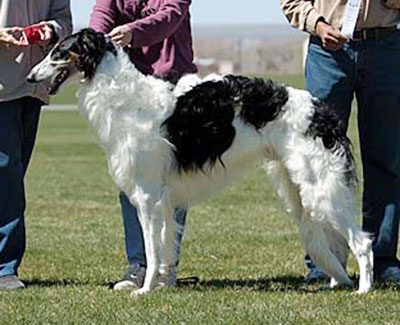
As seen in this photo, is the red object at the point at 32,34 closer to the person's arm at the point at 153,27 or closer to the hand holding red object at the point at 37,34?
the hand holding red object at the point at 37,34

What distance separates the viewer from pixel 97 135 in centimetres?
804

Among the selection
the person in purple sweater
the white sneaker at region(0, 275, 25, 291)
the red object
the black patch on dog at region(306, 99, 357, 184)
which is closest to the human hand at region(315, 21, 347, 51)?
the black patch on dog at region(306, 99, 357, 184)

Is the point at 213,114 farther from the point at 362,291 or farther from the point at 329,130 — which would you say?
the point at 362,291

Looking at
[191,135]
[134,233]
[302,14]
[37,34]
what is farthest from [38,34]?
[302,14]

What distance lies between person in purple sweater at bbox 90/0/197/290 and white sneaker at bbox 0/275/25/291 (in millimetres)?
763

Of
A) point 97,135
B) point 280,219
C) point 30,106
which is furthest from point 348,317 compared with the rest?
point 280,219

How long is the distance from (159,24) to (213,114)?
2.63 feet

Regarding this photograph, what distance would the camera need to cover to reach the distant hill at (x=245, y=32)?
449 feet

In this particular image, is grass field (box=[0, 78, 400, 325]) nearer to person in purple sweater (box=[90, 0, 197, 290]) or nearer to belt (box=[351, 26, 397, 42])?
person in purple sweater (box=[90, 0, 197, 290])

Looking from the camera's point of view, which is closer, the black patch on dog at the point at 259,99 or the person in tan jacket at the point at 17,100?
the black patch on dog at the point at 259,99

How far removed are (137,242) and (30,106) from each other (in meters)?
1.39

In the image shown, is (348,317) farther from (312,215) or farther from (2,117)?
(2,117)

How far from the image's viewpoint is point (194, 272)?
369 inches

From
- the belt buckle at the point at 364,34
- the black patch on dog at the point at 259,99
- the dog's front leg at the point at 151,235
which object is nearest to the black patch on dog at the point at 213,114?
the black patch on dog at the point at 259,99
